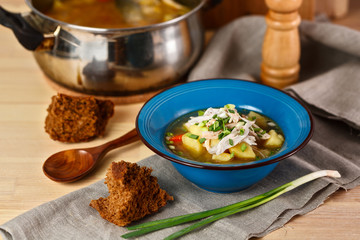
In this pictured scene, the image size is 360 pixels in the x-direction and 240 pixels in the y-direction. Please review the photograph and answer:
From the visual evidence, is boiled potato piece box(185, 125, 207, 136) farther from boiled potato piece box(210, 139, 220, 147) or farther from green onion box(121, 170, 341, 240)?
green onion box(121, 170, 341, 240)

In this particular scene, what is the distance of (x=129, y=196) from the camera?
1.10m

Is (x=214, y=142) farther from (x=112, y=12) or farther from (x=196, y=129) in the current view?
(x=112, y=12)

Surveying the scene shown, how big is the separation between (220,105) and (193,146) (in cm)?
27

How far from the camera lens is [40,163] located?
1.40m

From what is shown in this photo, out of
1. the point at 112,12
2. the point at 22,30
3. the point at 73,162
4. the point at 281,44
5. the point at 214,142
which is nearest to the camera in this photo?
the point at 214,142

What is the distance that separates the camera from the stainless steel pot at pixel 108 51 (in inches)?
60.4

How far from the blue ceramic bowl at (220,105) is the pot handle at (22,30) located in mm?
476

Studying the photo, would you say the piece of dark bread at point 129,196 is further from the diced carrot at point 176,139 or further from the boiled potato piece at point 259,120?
the boiled potato piece at point 259,120

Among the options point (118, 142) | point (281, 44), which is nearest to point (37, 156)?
point (118, 142)

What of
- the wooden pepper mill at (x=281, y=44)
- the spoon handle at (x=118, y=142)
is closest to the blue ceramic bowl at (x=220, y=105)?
the spoon handle at (x=118, y=142)

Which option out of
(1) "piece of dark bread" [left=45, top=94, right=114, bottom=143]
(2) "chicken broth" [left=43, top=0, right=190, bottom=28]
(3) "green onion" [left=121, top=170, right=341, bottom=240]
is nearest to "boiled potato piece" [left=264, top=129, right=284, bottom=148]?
(3) "green onion" [left=121, top=170, right=341, bottom=240]

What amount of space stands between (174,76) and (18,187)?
672 millimetres

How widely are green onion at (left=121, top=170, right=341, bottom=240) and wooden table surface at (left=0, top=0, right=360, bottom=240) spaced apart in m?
0.08

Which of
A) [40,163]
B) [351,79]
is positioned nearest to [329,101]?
[351,79]
